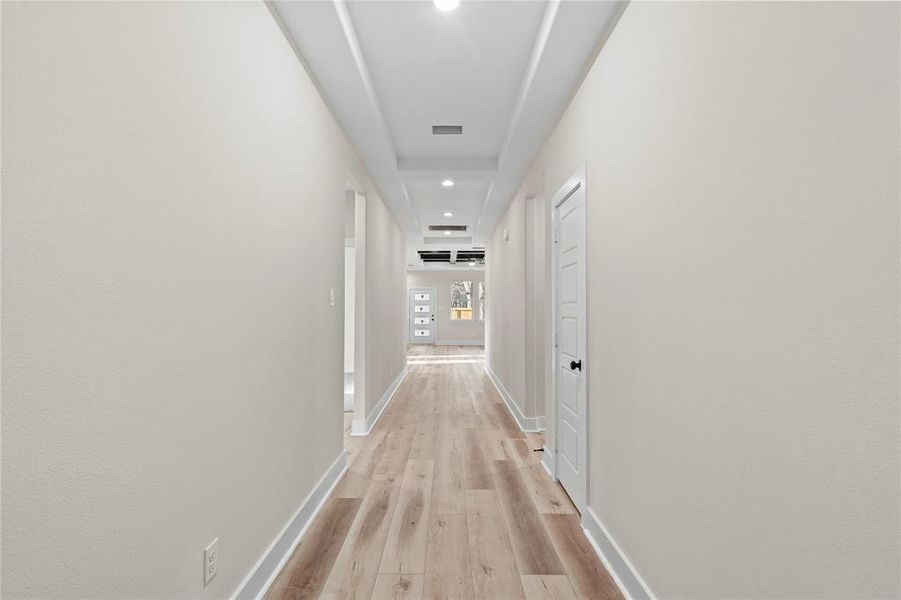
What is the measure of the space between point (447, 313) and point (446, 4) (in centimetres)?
1259

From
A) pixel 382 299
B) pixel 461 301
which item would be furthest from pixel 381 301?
pixel 461 301

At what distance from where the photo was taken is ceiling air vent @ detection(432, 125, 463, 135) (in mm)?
3547

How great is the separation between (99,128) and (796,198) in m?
1.57

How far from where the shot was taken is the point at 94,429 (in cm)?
98

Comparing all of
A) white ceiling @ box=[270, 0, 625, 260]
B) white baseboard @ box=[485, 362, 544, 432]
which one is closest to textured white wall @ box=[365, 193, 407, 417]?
white ceiling @ box=[270, 0, 625, 260]

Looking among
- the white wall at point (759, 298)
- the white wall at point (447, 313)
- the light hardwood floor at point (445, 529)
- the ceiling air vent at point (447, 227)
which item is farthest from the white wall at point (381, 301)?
the white wall at point (447, 313)

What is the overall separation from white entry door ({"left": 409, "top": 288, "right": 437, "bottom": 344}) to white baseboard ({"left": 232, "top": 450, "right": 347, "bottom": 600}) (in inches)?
455

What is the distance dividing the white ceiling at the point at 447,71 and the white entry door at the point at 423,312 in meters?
10.3

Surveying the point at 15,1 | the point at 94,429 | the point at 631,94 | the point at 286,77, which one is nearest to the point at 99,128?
the point at 15,1

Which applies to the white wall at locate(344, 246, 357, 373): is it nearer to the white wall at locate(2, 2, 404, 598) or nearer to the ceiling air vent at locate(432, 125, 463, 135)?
the ceiling air vent at locate(432, 125, 463, 135)

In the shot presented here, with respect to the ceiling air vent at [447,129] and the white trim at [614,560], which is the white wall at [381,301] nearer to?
the ceiling air vent at [447,129]

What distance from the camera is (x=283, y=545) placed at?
2.05m

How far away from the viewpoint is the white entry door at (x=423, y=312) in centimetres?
1448

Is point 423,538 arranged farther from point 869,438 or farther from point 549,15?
point 549,15
